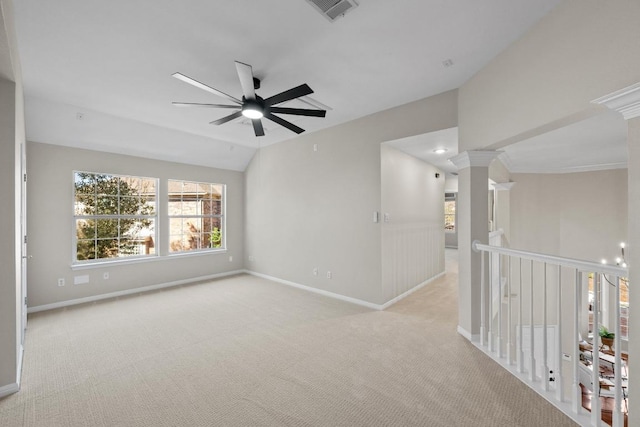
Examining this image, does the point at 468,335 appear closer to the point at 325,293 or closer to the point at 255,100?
the point at 325,293

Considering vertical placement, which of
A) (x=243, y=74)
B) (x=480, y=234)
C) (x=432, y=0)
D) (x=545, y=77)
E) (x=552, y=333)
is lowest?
(x=552, y=333)

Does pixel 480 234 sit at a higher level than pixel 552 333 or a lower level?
higher

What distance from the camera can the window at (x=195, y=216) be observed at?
5.58 m

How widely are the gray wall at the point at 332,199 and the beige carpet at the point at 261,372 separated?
31.7 inches

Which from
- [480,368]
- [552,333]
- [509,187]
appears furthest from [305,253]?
[552,333]

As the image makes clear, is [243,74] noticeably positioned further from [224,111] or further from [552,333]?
[552,333]

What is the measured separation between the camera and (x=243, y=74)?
224cm

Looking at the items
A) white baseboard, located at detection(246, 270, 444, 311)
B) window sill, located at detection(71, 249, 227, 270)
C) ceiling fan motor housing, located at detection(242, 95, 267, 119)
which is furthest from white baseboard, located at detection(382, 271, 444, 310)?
window sill, located at detection(71, 249, 227, 270)

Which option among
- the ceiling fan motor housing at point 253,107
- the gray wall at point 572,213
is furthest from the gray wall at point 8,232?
the gray wall at point 572,213

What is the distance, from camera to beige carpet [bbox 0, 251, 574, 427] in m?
1.93

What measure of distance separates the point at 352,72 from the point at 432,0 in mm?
1057

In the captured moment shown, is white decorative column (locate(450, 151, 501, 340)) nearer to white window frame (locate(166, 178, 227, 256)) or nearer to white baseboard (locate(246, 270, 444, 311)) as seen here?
white baseboard (locate(246, 270, 444, 311))

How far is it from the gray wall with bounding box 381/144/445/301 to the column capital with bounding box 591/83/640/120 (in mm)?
2624

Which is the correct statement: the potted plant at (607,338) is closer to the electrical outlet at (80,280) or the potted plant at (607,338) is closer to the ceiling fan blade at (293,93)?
the ceiling fan blade at (293,93)
